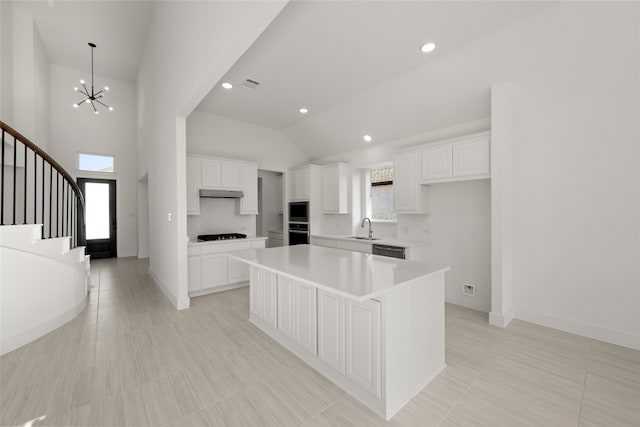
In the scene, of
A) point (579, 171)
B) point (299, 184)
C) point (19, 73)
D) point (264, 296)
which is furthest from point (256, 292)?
point (19, 73)

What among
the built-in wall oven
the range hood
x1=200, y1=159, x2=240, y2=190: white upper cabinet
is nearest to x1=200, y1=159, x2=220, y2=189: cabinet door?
x1=200, y1=159, x2=240, y2=190: white upper cabinet

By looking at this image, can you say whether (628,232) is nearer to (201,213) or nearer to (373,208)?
(373,208)

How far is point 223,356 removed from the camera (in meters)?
2.36

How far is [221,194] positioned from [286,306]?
2.98 metres

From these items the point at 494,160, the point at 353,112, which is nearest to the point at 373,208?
the point at 353,112

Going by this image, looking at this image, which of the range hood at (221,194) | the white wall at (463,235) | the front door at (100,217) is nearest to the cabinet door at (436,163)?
the white wall at (463,235)

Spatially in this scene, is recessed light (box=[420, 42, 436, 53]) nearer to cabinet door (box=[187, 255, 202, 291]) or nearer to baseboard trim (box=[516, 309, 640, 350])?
baseboard trim (box=[516, 309, 640, 350])

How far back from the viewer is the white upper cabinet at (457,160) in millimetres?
3221

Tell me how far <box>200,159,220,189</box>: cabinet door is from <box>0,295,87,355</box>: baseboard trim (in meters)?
2.40

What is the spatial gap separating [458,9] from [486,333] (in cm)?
326

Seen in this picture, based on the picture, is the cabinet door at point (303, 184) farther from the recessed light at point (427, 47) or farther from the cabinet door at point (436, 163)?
the recessed light at point (427, 47)

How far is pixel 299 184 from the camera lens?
19.2ft

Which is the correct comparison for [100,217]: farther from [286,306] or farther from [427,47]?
[427,47]

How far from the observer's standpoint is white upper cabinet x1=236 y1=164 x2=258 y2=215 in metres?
4.98
